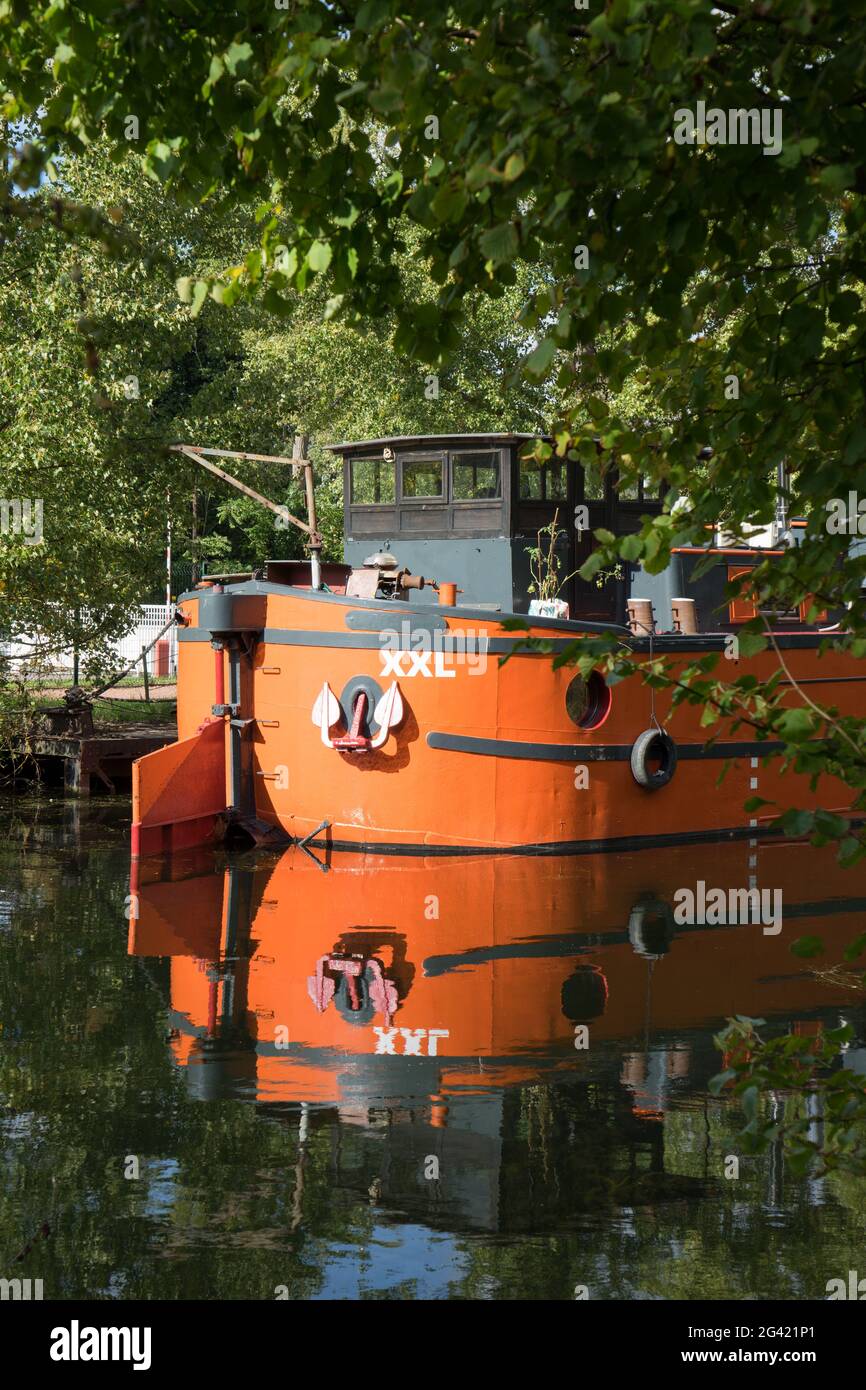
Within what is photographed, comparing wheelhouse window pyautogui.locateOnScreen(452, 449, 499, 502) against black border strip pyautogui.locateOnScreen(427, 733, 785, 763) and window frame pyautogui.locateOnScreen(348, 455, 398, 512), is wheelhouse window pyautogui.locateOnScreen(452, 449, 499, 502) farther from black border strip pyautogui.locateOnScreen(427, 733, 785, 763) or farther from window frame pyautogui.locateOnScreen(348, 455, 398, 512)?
black border strip pyautogui.locateOnScreen(427, 733, 785, 763)

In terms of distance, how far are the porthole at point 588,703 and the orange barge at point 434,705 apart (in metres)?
0.02

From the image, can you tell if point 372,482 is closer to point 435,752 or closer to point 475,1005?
point 435,752

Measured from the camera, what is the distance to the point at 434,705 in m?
14.7

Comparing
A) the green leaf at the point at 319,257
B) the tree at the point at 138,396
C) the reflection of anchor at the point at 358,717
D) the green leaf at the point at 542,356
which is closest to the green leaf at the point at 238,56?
the green leaf at the point at 319,257

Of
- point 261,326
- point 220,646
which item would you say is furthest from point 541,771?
point 261,326

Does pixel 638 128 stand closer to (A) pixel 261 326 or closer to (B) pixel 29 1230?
(B) pixel 29 1230

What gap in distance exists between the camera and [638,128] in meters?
3.27

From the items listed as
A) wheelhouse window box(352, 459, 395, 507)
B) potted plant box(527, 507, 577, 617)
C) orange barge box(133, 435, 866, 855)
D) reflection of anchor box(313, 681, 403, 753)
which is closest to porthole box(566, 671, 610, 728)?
orange barge box(133, 435, 866, 855)

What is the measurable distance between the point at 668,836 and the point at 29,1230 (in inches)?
436

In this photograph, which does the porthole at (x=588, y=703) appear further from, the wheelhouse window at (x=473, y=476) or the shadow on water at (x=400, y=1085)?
the wheelhouse window at (x=473, y=476)

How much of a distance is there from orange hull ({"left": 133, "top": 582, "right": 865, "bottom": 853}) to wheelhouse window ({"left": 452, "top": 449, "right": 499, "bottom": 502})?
205 centimetres

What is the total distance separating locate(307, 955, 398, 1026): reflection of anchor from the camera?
987cm

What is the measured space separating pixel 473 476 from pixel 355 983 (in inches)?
291

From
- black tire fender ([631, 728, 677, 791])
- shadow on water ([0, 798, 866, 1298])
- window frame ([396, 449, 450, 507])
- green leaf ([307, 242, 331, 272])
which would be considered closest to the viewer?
green leaf ([307, 242, 331, 272])
